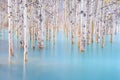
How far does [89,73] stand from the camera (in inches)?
412

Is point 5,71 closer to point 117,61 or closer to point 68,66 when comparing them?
point 68,66

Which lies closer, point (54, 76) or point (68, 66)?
point (54, 76)

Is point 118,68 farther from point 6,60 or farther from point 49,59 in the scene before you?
point 6,60

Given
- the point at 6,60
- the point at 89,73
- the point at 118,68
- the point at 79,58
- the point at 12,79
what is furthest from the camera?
the point at 79,58

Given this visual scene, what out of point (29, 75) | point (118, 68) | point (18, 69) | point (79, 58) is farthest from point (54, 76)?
point (79, 58)

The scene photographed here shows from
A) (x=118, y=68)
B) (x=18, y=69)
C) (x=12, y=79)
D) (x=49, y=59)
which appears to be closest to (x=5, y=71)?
(x=18, y=69)

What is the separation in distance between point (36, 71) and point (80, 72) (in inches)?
60.0

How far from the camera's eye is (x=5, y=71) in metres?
10.6

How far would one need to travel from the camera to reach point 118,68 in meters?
11.6

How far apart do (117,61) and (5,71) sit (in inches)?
204

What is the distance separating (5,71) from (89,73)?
9.55 feet

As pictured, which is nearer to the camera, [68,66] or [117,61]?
[68,66]

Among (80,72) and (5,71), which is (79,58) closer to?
(80,72)

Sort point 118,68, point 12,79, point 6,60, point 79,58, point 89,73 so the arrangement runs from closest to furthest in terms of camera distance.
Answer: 1. point 12,79
2. point 89,73
3. point 118,68
4. point 6,60
5. point 79,58
